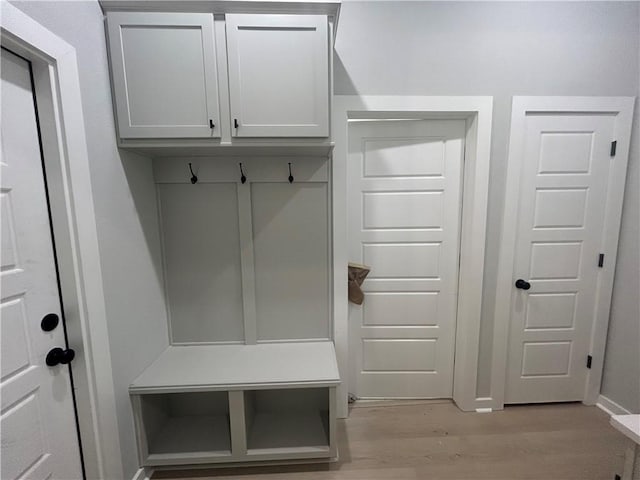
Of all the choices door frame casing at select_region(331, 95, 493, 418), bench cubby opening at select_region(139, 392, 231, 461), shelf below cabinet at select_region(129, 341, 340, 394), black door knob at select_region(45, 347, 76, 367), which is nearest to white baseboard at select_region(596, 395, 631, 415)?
door frame casing at select_region(331, 95, 493, 418)

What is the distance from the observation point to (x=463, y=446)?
1681 mm

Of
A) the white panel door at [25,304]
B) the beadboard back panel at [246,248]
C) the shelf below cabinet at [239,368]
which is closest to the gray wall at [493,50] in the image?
the beadboard back panel at [246,248]

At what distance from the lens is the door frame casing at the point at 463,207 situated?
1.67 m

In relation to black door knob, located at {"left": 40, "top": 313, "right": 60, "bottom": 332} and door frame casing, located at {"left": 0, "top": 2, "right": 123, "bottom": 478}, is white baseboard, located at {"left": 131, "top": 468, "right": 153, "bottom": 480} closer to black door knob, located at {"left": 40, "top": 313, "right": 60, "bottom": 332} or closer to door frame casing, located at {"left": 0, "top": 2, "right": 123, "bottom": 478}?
door frame casing, located at {"left": 0, "top": 2, "right": 123, "bottom": 478}

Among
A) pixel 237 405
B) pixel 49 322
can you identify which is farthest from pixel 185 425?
pixel 49 322

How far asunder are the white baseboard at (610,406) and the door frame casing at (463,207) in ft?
2.89

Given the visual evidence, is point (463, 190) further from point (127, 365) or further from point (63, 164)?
point (127, 365)

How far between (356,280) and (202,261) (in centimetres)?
103

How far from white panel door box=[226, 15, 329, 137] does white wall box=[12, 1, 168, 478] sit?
22.5 inches

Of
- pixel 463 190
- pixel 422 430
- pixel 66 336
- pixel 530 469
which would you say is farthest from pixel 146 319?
pixel 530 469

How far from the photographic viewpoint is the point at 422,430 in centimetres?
180

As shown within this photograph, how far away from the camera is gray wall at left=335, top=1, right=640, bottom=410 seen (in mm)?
1627

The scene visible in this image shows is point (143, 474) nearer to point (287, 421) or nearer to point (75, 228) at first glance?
point (287, 421)

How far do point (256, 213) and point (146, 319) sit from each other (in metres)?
0.87
